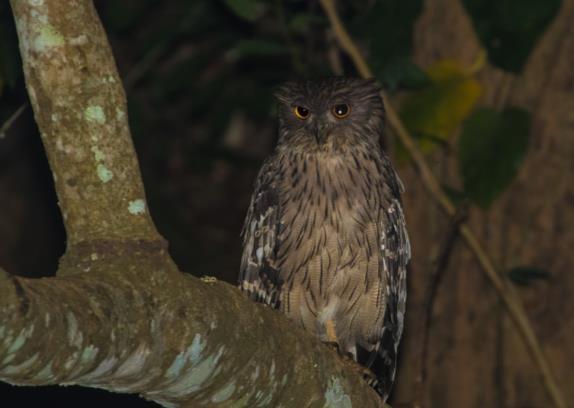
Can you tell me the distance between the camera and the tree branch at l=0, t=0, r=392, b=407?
8.13 feet

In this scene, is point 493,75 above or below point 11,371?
→ above

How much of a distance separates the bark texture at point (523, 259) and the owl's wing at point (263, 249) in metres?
0.83

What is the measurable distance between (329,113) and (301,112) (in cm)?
12

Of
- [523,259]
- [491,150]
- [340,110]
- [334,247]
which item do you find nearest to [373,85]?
[340,110]

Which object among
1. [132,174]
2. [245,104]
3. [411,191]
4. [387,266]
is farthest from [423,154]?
[132,174]

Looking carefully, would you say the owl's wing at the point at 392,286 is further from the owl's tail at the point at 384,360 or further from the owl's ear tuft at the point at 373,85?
the owl's ear tuft at the point at 373,85

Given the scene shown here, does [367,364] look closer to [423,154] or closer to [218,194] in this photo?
[423,154]

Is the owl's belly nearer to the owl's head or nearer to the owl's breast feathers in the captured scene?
the owl's breast feathers

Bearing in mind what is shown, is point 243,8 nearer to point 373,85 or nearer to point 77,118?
point 373,85

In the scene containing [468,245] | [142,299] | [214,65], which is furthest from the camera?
[214,65]

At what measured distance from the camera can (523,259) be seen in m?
5.15

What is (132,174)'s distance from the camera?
8.93ft

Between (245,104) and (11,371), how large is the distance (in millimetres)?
4376

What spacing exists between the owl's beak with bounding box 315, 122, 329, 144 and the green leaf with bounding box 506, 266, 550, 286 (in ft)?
3.13
